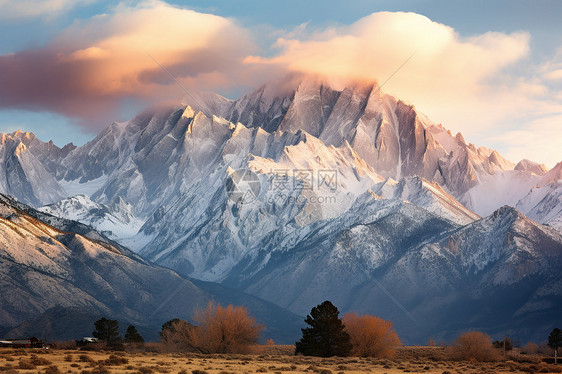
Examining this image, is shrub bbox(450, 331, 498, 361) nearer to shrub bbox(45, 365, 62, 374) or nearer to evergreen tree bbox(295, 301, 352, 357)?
evergreen tree bbox(295, 301, 352, 357)

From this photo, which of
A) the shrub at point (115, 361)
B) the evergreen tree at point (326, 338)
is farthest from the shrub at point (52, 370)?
the evergreen tree at point (326, 338)

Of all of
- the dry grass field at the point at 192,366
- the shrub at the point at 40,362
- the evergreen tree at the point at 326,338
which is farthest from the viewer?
the evergreen tree at the point at 326,338

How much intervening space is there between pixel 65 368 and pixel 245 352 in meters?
66.0

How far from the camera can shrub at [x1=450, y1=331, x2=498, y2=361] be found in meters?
152

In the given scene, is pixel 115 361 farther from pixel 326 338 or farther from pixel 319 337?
pixel 319 337

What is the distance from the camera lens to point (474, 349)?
504 feet

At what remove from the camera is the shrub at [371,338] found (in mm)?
156375

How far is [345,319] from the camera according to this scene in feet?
558

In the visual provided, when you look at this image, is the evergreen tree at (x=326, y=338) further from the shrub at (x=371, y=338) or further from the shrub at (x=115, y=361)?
the shrub at (x=115, y=361)

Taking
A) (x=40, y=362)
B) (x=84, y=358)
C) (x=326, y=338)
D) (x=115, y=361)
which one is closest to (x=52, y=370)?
(x=40, y=362)

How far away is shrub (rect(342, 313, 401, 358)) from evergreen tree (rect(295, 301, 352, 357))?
→ 375 inches

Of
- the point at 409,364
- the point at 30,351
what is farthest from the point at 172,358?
the point at 409,364

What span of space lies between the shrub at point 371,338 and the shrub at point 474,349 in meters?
11.5

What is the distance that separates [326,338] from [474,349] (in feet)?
91.5
